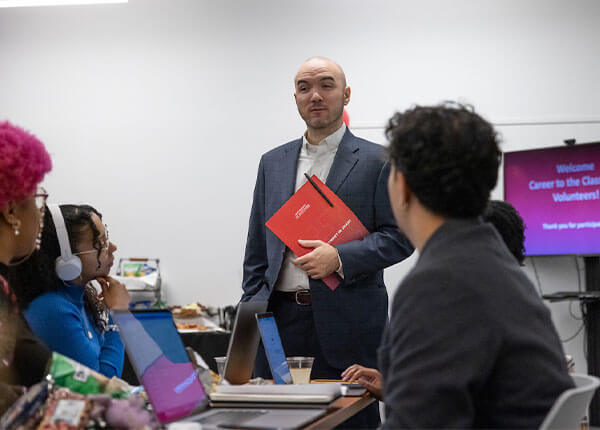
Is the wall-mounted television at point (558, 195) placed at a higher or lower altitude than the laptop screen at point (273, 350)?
lower

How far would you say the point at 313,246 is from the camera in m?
2.30

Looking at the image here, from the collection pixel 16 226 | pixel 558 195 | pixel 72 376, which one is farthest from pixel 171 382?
pixel 558 195

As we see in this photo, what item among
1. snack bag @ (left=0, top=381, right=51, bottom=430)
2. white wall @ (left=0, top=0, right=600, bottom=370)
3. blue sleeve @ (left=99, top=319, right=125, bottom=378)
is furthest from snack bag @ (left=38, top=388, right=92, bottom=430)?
white wall @ (left=0, top=0, right=600, bottom=370)

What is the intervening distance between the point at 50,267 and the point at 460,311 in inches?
59.7

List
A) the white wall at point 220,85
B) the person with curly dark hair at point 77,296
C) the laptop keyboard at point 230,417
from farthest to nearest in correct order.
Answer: the white wall at point 220,85
the person with curly dark hair at point 77,296
the laptop keyboard at point 230,417

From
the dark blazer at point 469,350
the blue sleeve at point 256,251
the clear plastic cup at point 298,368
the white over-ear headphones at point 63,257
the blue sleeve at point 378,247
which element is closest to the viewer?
the dark blazer at point 469,350

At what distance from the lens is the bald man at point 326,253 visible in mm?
2340

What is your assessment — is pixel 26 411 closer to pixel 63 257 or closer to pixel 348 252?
pixel 63 257

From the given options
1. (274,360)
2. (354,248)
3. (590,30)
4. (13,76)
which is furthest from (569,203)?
(13,76)

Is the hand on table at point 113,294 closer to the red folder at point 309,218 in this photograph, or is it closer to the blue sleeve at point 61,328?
the blue sleeve at point 61,328

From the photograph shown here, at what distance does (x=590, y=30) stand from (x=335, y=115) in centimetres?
364

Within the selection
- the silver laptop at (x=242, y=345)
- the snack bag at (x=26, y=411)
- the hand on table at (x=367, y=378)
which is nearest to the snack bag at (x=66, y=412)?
the snack bag at (x=26, y=411)

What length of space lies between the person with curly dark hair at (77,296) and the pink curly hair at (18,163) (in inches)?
26.4

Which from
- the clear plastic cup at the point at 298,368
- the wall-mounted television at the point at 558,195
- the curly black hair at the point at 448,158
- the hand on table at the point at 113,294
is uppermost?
the curly black hair at the point at 448,158
